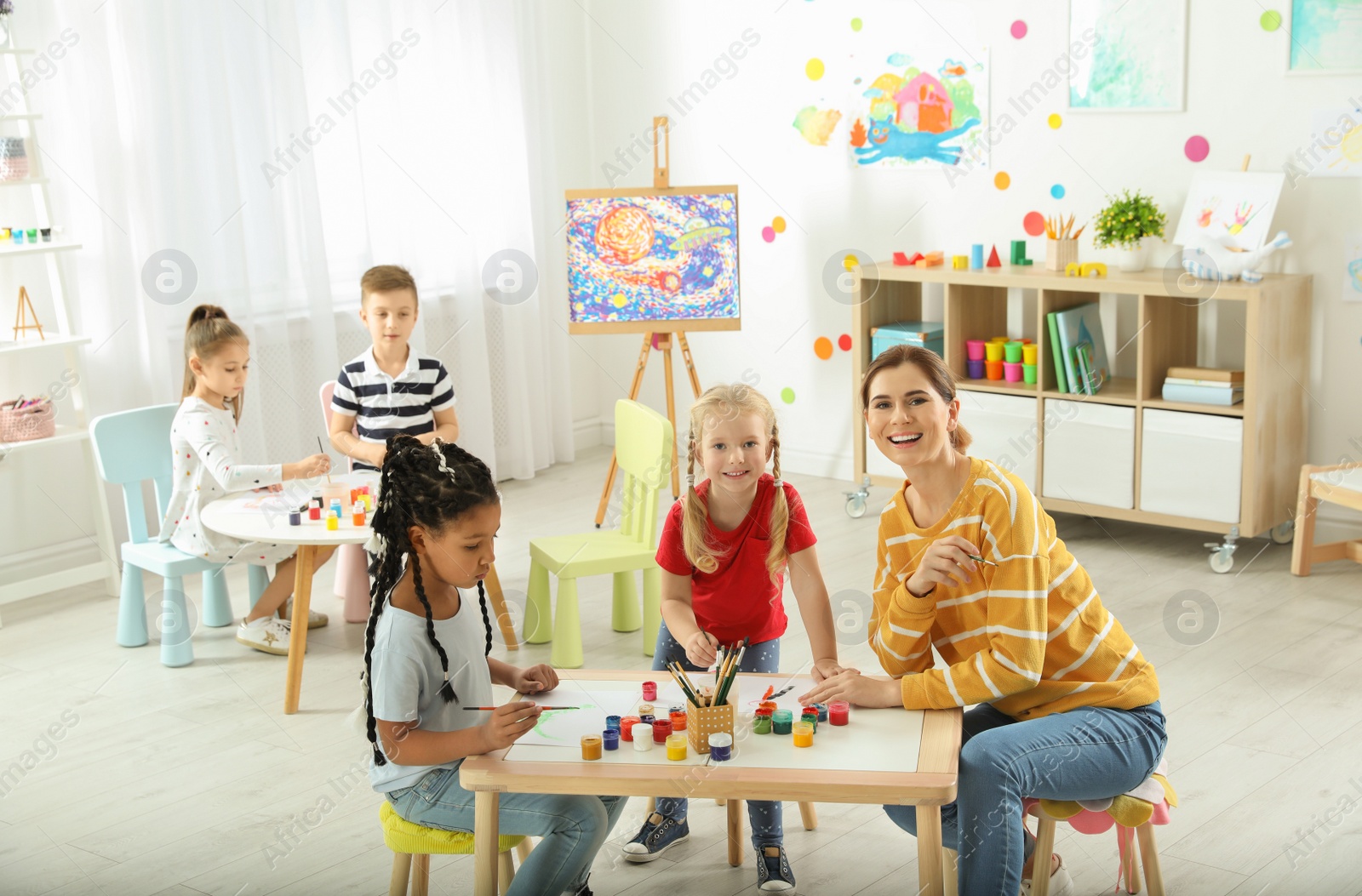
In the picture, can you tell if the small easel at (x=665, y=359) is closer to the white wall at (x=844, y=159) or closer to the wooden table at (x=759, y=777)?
the white wall at (x=844, y=159)

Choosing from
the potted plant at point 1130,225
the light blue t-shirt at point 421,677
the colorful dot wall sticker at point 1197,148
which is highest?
the colorful dot wall sticker at point 1197,148

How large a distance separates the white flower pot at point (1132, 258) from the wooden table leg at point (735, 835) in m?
2.73

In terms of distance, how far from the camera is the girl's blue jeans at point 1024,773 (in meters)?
1.97

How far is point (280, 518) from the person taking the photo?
3516mm

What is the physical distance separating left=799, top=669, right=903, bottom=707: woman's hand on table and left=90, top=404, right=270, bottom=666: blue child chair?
2.31 metres

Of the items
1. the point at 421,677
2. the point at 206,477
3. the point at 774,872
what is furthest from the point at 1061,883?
the point at 206,477

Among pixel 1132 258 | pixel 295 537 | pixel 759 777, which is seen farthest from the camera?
pixel 1132 258

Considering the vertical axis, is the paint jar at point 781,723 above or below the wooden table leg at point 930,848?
above

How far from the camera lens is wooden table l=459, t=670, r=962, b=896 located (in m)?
1.77

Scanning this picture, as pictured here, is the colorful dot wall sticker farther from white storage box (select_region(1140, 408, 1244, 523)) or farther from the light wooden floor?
the light wooden floor

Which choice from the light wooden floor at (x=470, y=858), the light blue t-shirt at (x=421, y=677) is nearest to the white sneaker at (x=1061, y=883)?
the light wooden floor at (x=470, y=858)

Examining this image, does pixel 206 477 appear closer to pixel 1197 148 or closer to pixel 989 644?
pixel 989 644

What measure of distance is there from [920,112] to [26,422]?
129 inches

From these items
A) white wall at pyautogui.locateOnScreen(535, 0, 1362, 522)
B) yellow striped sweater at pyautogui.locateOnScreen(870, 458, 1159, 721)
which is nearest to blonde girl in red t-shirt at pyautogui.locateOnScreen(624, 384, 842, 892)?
yellow striped sweater at pyautogui.locateOnScreen(870, 458, 1159, 721)
